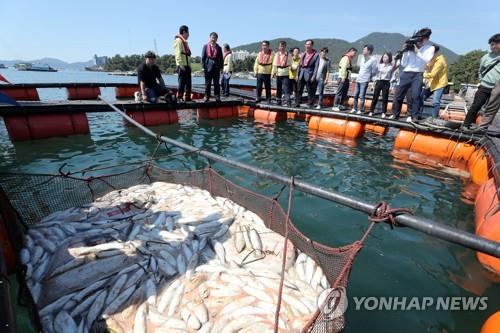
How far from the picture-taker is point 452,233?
2.10 meters

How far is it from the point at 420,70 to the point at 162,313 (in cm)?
→ 1025

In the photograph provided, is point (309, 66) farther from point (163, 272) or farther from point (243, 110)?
point (163, 272)

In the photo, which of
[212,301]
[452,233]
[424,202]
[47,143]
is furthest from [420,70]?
[47,143]

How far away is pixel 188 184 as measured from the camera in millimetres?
6012

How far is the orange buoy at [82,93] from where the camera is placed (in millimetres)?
19016

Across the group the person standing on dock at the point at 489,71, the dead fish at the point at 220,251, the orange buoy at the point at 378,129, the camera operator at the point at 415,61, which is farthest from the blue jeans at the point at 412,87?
the dead fish at the point at 220,251

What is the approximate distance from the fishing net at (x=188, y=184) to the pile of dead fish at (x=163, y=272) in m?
0.20

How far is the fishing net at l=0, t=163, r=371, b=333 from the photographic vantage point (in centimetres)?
266

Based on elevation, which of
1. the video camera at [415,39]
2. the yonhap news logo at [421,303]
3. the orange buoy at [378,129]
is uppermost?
the video camera at [415,39]

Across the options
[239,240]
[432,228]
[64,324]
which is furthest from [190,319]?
[432,228]

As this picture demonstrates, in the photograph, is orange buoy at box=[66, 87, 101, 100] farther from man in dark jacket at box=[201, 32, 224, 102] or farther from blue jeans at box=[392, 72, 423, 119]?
blue jeans at box=[392, 72, 423, 119]

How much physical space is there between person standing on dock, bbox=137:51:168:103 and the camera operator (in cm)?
956

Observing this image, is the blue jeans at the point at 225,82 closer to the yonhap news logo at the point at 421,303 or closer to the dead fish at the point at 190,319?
the yonhap news logo at the point at 421,303

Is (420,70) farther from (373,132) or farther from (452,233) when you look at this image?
(452,233)
